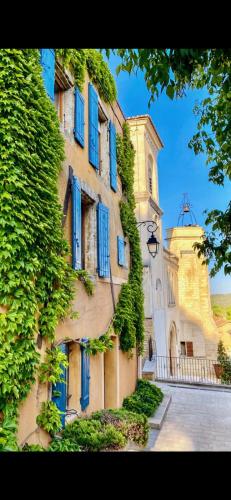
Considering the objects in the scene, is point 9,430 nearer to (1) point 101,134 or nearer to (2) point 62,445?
(2) point 62,445

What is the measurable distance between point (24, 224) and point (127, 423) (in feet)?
13.2

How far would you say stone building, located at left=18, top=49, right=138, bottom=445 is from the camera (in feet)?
15.5

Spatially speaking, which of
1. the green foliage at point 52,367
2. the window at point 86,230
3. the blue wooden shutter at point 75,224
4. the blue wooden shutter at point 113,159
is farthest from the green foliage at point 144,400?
the blue wooden shutter at point 113,159

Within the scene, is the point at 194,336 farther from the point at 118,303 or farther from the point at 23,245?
the point at 23,245

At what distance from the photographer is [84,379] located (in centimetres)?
538

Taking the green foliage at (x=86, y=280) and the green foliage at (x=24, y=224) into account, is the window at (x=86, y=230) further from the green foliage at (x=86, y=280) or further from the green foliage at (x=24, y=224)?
the green foliage at (x=24, y=224)

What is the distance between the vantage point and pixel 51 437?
4.17 m

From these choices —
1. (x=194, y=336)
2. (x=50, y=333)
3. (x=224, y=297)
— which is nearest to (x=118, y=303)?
(x=50, y=333)

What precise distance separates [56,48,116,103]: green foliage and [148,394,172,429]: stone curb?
7163 mm

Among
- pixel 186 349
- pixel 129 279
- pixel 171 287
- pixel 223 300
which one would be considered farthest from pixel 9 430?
pixel 223 300

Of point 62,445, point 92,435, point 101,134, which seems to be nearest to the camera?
point 62,445

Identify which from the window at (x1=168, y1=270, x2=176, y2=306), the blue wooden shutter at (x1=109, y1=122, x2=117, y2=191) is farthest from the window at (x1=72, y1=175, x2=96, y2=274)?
the window at (x1=168, y1=270, x2=176, y2=306)

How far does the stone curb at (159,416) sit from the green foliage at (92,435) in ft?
7.90

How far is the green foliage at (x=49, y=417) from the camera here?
3930mm
